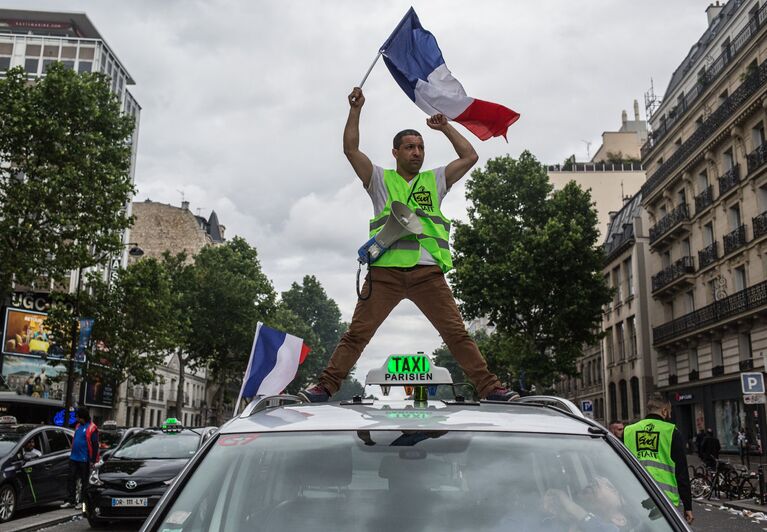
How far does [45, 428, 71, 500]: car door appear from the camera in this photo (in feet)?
48.9

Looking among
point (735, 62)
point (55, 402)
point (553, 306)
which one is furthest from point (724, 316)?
point (55, 402)

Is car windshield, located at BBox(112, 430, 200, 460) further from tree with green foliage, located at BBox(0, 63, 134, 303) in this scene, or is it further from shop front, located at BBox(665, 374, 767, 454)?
shop front, located at BBox(665, 374, 767, 454)

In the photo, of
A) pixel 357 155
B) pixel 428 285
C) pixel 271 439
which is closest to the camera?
pixel 271 439

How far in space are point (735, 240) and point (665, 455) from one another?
30674 mm

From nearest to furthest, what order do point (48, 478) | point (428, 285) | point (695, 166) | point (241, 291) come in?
point (428, 285), point (48, 478), point (695, 166), point (241, 291)

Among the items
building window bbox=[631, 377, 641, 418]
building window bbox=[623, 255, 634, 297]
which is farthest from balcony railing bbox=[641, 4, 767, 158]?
building window bbox=[631, 377, 641, 418]

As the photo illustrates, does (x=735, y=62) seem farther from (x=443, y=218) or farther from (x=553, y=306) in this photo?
(x=443, y=218)

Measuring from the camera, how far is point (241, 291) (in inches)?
2404

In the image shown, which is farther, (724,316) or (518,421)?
(724,316)

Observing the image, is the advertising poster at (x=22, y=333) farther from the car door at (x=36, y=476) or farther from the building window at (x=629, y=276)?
the building window at (x=629, y=276)

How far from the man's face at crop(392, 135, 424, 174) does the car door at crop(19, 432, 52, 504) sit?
10.9 meters

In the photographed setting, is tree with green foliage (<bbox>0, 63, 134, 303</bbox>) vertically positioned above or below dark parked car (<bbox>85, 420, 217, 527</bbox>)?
above

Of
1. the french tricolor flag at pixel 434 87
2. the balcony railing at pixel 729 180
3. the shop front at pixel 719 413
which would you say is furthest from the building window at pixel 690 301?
the french tricolor flag at pixel 434 87

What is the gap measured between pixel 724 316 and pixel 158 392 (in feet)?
159
